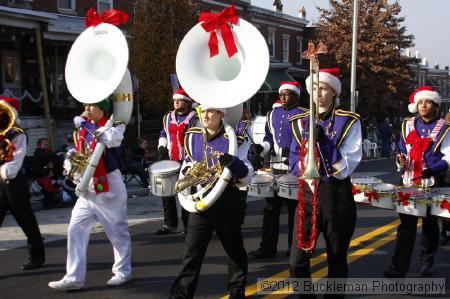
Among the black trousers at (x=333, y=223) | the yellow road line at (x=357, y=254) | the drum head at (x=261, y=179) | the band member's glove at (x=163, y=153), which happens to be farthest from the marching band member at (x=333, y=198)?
the band member's glove at (x=163, y=153)

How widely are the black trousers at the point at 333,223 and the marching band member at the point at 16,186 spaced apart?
10.6ft

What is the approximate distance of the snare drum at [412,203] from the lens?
18.7ft

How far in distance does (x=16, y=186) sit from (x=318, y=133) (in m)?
3.57

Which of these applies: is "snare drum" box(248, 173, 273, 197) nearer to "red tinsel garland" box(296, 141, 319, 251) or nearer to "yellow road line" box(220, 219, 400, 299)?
"yellow road line" box(220, 219, 400, 299)

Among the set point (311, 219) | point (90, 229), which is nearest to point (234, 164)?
point (311, 219)

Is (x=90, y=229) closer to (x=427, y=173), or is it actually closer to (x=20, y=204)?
(x=20, y=204)

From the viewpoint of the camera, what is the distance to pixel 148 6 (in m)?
19.6

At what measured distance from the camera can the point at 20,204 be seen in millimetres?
6508

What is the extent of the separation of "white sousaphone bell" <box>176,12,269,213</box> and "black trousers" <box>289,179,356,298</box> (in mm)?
748

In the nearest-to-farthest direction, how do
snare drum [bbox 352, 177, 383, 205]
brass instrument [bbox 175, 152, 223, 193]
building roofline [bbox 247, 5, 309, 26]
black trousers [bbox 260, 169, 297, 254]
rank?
brass instrument [bbox 175, 152, 223, 193]
snare drum [bbox 352, 177, 383, 205]
black trousers [bbox 260, 169, 297, 254]
building roofline [bbox 247, 5, 309, 26]

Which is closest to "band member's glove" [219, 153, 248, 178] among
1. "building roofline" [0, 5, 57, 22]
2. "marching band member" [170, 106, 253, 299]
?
"marching band member" [170, 106, 253, 299]

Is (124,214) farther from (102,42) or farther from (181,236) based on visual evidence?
(181,236)

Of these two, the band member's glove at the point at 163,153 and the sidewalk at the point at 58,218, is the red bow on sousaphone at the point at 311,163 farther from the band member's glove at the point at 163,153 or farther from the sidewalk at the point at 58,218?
the sidewalk at the point at 58,218

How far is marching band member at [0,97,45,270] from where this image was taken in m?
6.28
